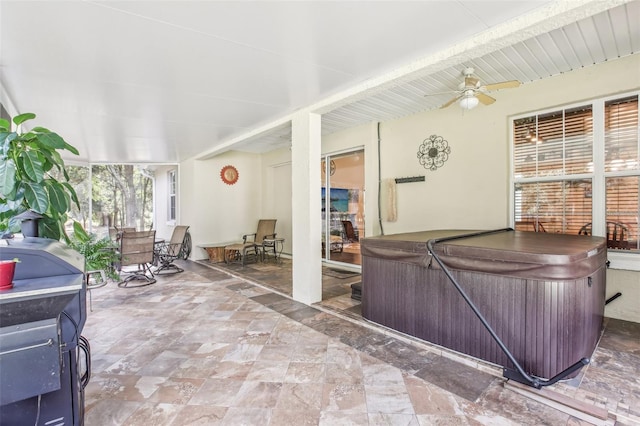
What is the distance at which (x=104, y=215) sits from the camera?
1002cm

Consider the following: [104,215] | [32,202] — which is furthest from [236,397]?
[104,215]

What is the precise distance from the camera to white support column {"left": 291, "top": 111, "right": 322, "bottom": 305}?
3.83 meters

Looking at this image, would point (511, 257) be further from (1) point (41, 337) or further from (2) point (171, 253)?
(2) point (171, 253)

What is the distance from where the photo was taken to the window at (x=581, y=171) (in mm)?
3121

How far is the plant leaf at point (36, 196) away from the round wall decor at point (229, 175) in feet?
19.1

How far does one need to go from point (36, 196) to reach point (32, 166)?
0.17 metres

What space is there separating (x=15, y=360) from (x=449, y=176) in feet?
14.8

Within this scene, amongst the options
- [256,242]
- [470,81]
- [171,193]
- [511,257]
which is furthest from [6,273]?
[171,193]

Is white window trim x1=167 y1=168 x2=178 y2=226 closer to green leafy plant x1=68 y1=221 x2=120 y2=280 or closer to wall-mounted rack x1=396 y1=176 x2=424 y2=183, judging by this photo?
green leafy plant x1=68 y1=221 x2=120 y2=280

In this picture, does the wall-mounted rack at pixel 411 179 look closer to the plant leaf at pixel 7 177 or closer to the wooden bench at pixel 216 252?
the wooden bench at pixel 216 252

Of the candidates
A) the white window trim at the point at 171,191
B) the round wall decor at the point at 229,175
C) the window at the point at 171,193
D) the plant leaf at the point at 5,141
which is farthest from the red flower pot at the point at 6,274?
the window at the point at 171,193

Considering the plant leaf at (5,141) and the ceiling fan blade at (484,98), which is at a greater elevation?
the ceiling fan blade at (484,98)

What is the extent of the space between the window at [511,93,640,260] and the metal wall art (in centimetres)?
85

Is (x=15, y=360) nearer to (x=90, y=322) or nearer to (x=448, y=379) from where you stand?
(x=448, y=379)
